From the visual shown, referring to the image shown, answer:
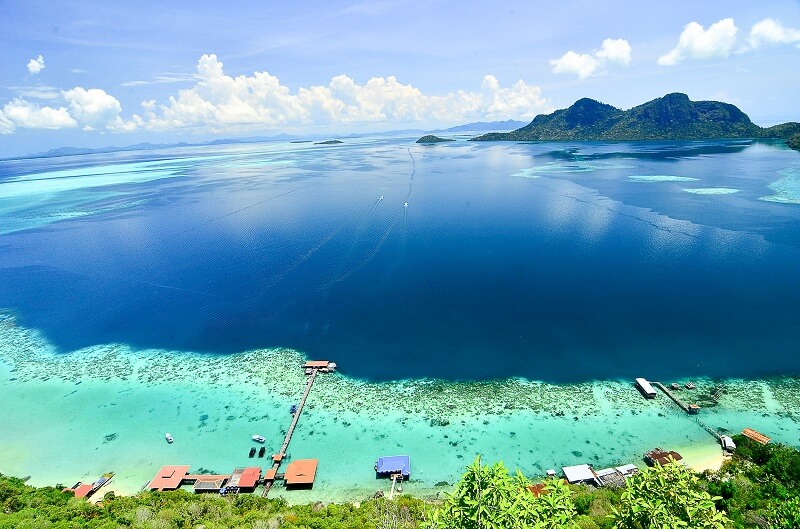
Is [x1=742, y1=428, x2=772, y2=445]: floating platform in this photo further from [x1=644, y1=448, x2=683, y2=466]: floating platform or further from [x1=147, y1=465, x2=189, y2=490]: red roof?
[x1=147, y1=465, x2=189, y2=490]: red roof

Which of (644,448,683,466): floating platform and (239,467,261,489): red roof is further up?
(644,448,683,466): floating platform

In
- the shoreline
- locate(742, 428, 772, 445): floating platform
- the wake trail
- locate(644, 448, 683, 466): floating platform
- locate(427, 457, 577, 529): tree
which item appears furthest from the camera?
the wake trail

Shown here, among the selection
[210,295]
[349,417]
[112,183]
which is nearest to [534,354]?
[349,417]

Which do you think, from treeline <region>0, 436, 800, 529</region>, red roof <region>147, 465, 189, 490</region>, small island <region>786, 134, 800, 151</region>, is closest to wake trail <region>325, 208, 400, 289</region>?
red roof <region>147, 465, 189, 490</region>

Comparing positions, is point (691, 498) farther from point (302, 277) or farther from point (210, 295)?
point (210, 295)

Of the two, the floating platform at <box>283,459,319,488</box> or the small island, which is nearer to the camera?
the floating platform at <box>283,459,319,488</box>

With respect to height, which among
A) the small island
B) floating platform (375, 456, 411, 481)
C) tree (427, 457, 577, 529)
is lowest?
floating platform (375, 456, 411, 481)

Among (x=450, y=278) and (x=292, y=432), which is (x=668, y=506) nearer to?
(x=292, y=432)
